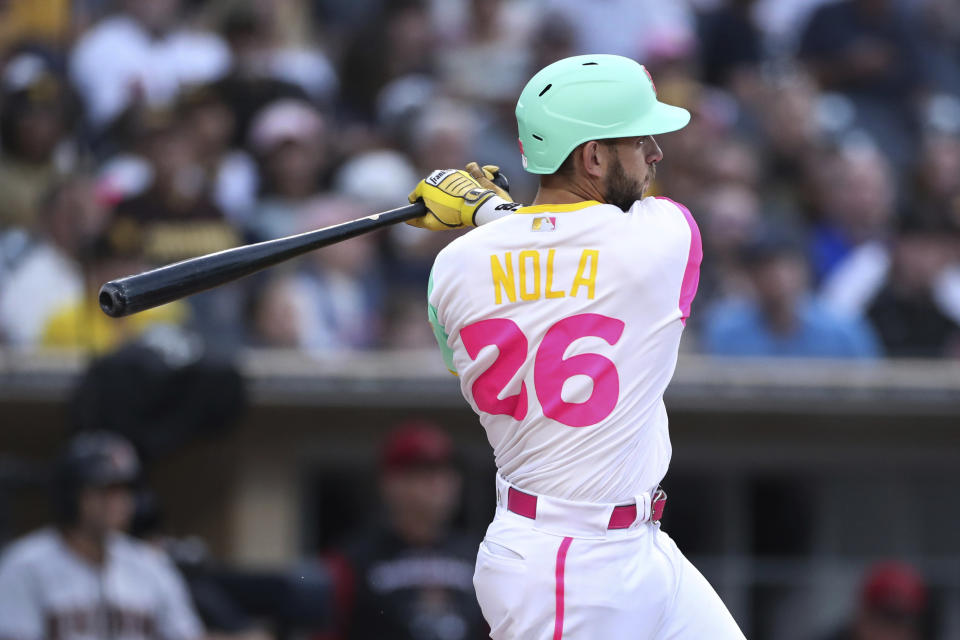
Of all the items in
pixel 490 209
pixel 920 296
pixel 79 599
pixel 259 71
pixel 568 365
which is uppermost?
pixel 490 209

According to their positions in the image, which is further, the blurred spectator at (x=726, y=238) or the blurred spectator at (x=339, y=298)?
the blurred spectator at (x=726, y=238)

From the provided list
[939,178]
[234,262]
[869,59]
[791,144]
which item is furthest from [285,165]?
[234,262]

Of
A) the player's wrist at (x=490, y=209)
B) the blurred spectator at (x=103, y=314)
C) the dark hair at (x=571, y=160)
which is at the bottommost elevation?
the blurred spectator at (x=103, y=314)

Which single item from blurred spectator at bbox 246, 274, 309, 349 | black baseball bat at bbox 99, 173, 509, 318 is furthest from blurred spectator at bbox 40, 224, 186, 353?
black baseball bat at bbox 99, 173, 509, 318

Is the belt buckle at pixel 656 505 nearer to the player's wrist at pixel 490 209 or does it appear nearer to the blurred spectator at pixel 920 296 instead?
the player's wrist at pixel 490 209

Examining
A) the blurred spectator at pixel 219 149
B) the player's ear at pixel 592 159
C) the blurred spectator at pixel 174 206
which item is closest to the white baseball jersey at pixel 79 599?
the blurred spectator at pixel 174 206

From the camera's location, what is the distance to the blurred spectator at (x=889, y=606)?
6887 millimetres

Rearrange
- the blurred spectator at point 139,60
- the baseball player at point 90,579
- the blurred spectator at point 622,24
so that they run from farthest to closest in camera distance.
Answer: the blurred spectator at point 622,24, the blurred spectator at point 139,60, the baseball player at point 90,579

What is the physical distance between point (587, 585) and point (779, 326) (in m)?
3.92

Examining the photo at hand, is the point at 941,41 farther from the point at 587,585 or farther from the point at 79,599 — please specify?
the point at 587,585

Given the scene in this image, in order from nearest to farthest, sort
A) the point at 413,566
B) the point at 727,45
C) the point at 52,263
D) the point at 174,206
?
the point at 413,566 < the point at 52,263 < the point at 174,206 < the point at 727,45

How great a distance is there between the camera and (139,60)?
28.2 feet

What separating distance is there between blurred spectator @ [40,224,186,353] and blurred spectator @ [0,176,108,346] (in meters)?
0.04

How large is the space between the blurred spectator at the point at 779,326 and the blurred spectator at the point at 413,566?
1506mm
